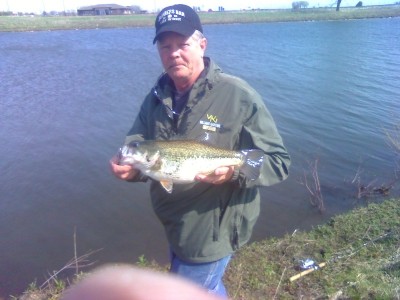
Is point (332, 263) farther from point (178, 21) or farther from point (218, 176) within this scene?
point (178, 21)

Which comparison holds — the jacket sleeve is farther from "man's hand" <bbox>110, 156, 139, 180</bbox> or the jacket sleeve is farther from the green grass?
the green grass

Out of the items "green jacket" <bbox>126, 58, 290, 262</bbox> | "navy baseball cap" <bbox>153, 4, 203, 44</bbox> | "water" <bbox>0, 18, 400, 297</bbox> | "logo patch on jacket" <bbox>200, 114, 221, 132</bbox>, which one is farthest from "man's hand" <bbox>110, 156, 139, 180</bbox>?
"water" <bbox>0, 18, 400, 297</bbox>

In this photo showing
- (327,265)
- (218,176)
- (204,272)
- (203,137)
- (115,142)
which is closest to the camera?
(218,176)

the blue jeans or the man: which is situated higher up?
the man

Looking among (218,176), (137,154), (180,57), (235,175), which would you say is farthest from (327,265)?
(180,57)

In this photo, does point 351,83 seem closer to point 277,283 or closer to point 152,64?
point 152,64

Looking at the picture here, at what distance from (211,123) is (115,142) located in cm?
1032

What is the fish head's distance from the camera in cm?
330

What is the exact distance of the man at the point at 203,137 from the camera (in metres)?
3.15

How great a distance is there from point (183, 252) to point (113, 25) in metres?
58.0

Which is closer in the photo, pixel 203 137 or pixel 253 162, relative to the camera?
pixel 253 162

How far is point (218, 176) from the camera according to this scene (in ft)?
10.2

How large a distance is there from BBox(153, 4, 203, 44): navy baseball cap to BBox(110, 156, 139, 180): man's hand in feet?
3.65

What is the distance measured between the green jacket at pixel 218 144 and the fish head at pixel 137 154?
0.19m
